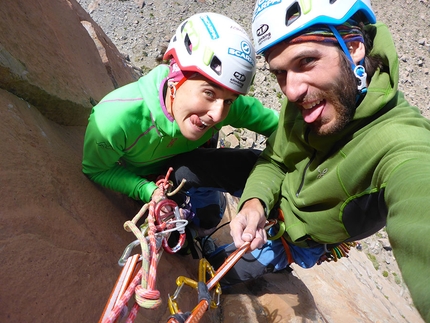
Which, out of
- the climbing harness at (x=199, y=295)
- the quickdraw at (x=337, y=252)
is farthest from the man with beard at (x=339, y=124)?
the quickdraw at (x=337, y=252)

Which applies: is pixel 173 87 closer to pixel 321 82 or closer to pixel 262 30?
pixel 262 30

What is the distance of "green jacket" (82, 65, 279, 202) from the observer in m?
2.51

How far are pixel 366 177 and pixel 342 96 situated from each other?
54cm

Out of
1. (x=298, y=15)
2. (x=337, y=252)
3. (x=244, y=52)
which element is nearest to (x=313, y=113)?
(x=298, y=15)

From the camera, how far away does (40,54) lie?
11.2 ft

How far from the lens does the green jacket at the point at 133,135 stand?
2.51 metres

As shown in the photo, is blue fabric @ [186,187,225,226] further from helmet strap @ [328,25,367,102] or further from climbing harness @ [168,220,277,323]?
helmet strap @ [328,25,367,102]

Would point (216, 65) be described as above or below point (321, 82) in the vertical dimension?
above

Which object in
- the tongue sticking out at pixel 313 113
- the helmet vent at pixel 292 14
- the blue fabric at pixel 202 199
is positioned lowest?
the blue fabric at pixel 202 199

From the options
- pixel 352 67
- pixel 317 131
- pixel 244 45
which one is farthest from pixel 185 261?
pixel 352 67

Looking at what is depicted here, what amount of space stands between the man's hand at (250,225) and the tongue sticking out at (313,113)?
2.44 ft

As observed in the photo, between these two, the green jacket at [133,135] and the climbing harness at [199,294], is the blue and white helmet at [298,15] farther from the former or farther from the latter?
the climbing harness at [199,294]

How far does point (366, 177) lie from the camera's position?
1951mm

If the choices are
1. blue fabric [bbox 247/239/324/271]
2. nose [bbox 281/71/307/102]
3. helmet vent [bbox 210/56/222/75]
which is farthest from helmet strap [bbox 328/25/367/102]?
blue fabric [bbox 247/239/324/271]
